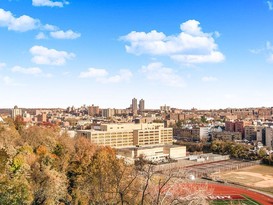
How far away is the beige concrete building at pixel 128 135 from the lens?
164 feet

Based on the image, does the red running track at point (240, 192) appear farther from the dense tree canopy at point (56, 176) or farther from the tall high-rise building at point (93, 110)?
the tall high-rise building at point (93, 110)

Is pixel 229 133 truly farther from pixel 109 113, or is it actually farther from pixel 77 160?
pixel 109 113

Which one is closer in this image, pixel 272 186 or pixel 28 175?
pixel 28 175

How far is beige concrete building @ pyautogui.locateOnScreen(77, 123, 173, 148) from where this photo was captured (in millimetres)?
49969

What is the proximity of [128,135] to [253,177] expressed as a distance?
22.6 meters

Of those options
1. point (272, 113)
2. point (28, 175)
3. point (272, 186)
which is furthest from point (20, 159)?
point (272, 113)

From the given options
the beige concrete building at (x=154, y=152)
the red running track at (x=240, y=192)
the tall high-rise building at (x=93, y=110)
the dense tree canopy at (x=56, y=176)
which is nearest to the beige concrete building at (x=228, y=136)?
the beige concrete building at (x=154, y=152)

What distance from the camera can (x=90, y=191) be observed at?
59.1 feet

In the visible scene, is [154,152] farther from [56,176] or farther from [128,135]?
[56,176]

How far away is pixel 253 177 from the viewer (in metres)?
35.4

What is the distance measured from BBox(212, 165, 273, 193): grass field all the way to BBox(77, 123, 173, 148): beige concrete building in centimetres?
1810

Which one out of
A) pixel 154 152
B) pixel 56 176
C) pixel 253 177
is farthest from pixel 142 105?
pixel 56 176

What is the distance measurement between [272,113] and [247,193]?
338 ft

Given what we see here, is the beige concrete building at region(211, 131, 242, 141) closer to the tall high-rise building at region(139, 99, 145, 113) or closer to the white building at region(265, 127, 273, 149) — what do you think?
the white building at region(265, 127, 273, 149)
